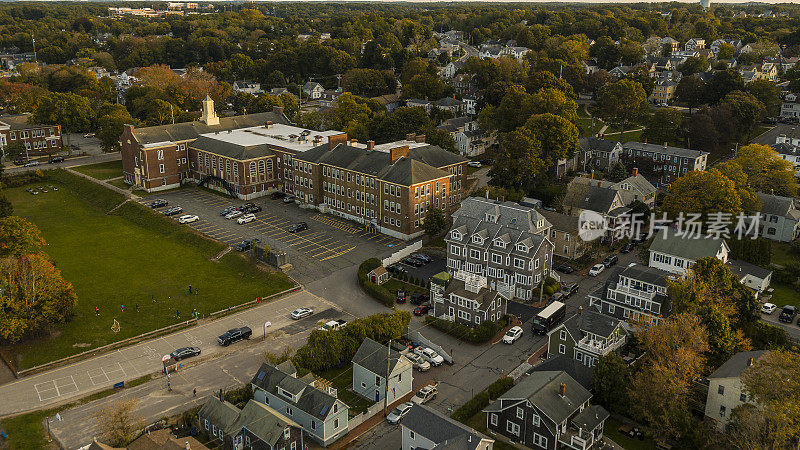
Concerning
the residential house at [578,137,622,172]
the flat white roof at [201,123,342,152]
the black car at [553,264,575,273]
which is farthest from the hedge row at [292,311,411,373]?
the residential house at [578,137,622,172]

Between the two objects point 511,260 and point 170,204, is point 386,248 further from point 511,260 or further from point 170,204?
point 170,204

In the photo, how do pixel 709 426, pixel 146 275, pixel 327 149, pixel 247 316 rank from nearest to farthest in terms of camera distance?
pixel 709 426 < pixel 247 316 < pixel 146 275 < pixel 327 149

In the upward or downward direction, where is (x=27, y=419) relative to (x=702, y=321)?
downward

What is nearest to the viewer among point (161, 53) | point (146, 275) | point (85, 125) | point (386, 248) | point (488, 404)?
point (488, 404)

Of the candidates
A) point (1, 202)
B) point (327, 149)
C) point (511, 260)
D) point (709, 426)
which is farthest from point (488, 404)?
point (1, 202)

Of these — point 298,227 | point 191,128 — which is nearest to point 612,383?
point 298,227

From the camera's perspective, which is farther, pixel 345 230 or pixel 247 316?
pixel 345 230

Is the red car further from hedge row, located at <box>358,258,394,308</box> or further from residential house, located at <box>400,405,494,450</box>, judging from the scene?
residential house, located at <box>400,405,494,450</box>
